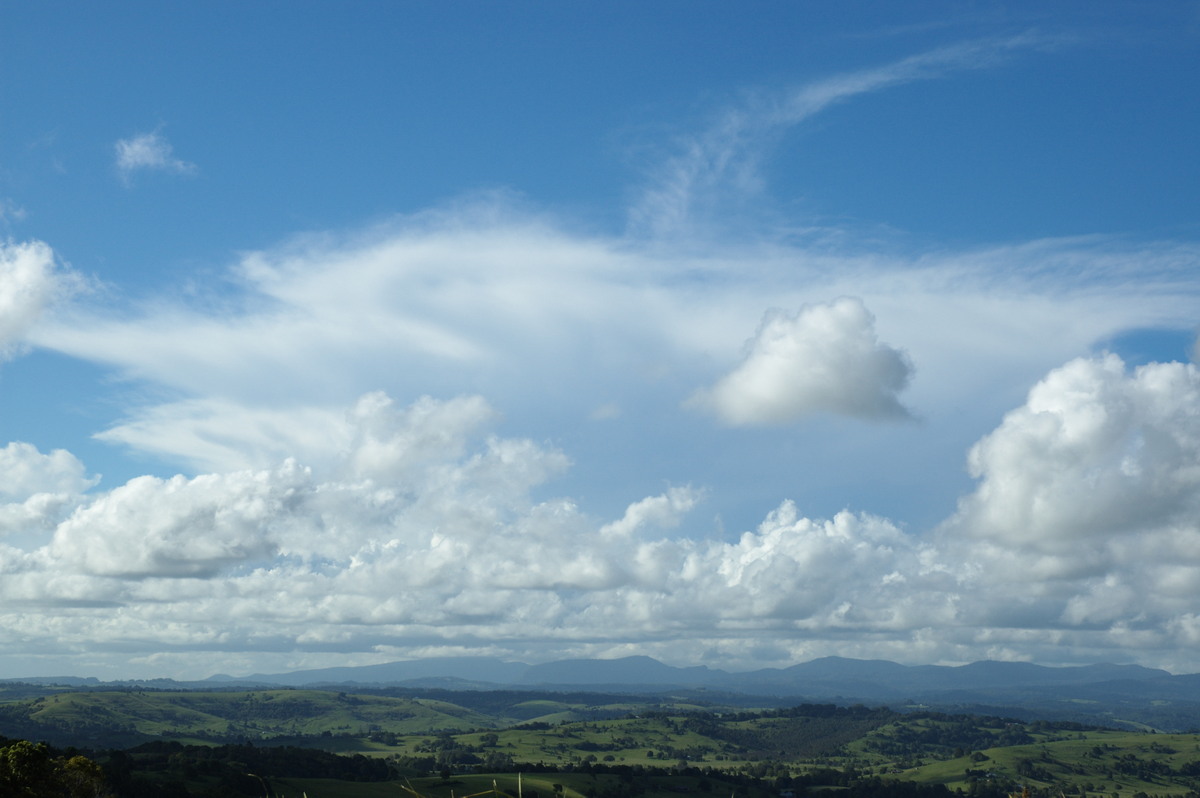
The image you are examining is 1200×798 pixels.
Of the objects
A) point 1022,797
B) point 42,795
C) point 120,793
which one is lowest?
point 120,793

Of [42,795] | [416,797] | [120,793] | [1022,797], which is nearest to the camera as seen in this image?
[416,797]

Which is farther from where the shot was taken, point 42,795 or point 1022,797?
point 42,795

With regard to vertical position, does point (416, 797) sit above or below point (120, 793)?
above

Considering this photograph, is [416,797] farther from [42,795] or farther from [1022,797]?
[42,795]

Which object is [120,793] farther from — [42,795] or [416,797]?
[416,797]

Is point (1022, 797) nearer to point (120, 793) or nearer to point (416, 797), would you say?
point (416, 797)

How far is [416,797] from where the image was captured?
1466 centimetres

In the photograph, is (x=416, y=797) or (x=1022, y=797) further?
(x=1022, y=797)

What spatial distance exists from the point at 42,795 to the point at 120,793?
287ft

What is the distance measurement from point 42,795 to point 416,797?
13257 centimetres

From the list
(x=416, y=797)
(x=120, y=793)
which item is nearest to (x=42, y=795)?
(x=120, y=793)

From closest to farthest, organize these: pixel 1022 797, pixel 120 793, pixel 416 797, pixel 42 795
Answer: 1. pixel 416 797
2. pixel 1022 797
3. pixel 42 795
4. pixel 120 793

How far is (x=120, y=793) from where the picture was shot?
197 m

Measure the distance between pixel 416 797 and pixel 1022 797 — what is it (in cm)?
1020
